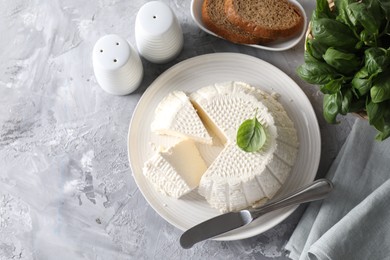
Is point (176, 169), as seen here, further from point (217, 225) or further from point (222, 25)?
point (222, 25)

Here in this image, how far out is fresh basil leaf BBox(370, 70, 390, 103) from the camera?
3.56 ft

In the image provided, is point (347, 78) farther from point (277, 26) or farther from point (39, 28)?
point (39, 28)

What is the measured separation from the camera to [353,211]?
139 cm

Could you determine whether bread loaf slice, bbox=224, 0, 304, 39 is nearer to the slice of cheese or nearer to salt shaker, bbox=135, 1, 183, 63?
salt shaker, bbox=135, 1, 183, 63

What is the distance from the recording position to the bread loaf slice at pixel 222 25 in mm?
1520

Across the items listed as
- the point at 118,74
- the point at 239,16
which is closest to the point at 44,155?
the point at 118,74

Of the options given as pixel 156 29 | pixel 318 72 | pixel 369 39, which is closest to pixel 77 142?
pixel 156 29

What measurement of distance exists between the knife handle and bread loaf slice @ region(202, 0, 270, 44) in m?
0.40

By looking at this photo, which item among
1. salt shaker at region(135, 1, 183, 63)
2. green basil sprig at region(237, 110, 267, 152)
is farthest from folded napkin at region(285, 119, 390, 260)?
salt shaker at region(135, 1, 183, 63)

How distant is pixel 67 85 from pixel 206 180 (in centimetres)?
48

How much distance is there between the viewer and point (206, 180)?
1.41 m

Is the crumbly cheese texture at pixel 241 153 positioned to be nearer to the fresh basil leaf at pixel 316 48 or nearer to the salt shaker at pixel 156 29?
the salt shaker at pixel 156 29

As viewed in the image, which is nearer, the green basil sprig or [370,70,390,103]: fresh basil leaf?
[370,70,390,103]: fresh basil leaf

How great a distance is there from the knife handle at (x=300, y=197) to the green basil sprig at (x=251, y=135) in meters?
0.14
